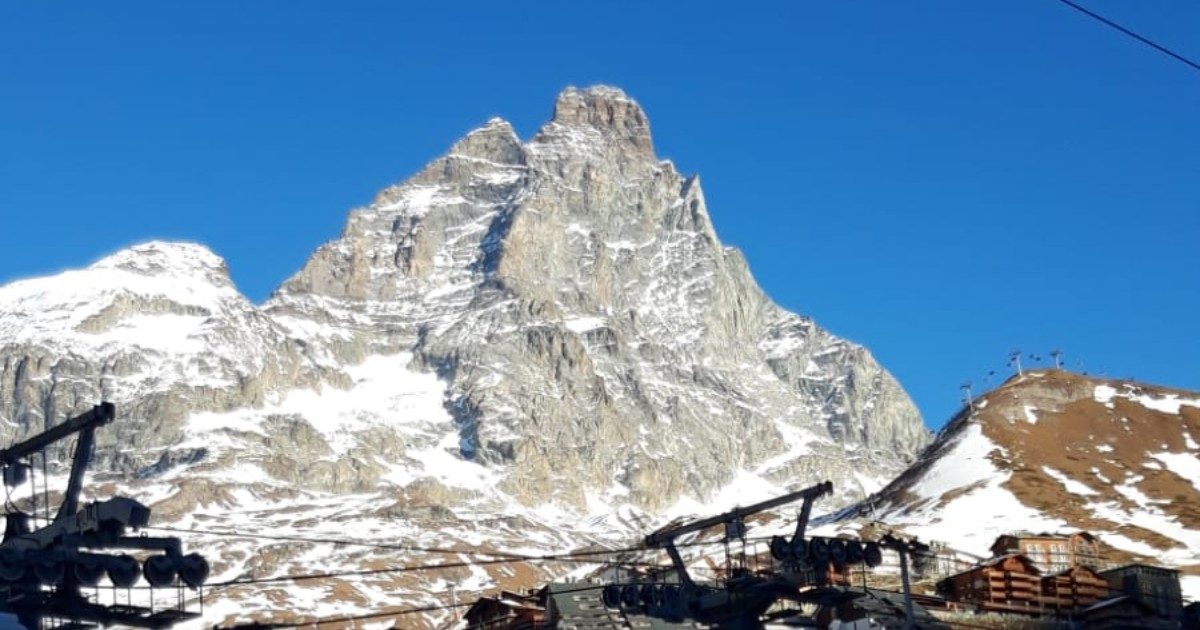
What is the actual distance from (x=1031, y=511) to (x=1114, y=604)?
110 metres

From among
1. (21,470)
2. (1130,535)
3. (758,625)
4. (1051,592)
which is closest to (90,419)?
(21,470)

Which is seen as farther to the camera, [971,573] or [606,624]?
[971,573]

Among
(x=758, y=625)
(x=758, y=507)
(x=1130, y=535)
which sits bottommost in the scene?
(x=758, y=625)

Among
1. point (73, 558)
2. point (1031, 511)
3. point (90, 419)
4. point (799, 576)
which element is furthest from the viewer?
point (1031, 511)

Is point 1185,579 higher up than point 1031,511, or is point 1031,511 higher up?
point 1031,511

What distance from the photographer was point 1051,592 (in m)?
102

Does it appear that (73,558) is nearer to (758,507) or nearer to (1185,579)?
(758,507)

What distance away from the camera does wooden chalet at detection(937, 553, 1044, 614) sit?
10075 centimetres

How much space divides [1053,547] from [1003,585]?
31.2 meters

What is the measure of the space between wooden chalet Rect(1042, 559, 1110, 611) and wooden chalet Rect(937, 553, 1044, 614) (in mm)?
570

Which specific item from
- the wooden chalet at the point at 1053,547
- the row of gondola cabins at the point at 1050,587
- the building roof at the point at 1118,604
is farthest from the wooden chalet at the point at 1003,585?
the wooden chalet at the point at 1053,547

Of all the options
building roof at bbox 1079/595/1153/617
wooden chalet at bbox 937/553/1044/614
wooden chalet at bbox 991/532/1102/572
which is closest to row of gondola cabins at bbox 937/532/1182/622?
wooden chalet at bbox 937/553/1044/614

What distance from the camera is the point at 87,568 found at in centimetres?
4966

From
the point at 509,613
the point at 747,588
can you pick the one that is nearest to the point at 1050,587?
the point at 509,613
